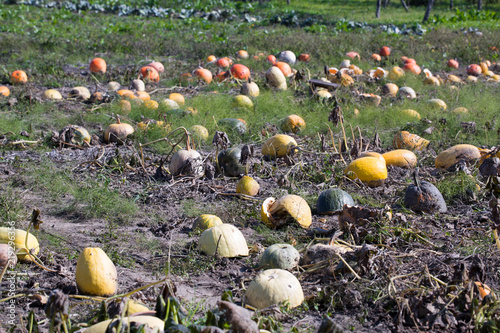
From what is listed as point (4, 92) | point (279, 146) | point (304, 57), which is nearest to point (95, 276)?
point (279, 146)

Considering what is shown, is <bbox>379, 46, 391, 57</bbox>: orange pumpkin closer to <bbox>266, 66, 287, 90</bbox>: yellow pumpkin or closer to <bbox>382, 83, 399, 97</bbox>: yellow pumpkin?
<bbox>382, 83, 399, 97</bbox>: yellow pumpkin

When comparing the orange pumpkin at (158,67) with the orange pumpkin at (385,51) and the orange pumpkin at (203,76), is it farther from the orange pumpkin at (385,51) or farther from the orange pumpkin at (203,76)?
the orange pumpkin at (385,51)

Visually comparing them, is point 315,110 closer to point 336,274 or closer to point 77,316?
point 336,274

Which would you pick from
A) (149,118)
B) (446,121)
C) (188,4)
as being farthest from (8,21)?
(446,121)

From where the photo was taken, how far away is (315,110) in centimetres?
798

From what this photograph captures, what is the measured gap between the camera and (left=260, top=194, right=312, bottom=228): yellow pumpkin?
422cm

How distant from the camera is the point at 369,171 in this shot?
5109mm

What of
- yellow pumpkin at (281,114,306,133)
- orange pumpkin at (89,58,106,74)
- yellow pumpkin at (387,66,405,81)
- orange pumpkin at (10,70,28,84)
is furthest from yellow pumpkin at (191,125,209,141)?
yellow pumpkin at (387,66,405,81)

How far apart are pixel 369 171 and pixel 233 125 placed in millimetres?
2379

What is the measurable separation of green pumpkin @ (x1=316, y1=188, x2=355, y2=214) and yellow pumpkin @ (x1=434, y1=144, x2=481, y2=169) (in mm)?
1574

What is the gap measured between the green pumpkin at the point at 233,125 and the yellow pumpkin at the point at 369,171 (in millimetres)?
2076

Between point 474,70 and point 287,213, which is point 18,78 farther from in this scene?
point 474,70

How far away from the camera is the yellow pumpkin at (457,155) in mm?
5359

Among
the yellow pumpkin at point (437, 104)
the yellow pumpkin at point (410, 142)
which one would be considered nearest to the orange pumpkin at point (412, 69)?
the yellow pumpkin at point (437, 104)
